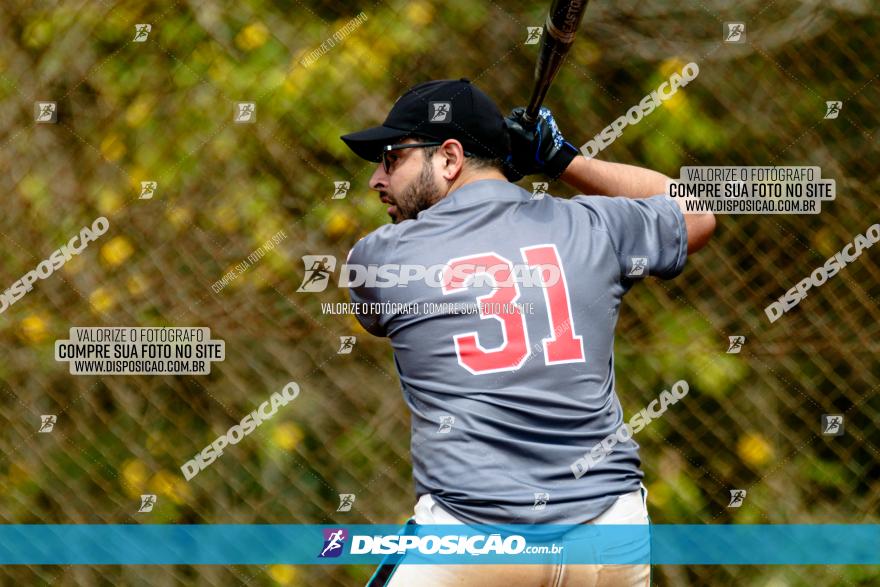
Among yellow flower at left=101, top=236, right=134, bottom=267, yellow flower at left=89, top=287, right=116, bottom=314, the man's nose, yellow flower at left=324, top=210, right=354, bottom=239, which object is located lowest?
yellow flower at left=89, top=287, right=116, bottom=314

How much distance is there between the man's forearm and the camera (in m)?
3.22

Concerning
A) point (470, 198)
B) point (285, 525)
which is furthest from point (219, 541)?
point (470, 198)

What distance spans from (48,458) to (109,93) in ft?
4.50

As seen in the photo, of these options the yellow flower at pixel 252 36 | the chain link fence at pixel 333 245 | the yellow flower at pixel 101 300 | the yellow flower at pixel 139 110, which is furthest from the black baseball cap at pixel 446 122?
the yellow flower at pixel 101 300

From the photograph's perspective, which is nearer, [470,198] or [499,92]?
[470,198]

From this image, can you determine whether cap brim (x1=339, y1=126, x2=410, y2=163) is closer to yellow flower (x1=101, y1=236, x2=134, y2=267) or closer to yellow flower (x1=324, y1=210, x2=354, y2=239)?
yellow flower (x1=324, y1=210, x2=354, y2=239)

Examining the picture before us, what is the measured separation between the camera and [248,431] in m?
4.15

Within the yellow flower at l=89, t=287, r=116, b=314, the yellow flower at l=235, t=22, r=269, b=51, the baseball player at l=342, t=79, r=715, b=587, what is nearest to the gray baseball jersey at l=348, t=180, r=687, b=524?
the baseball player at l=342, t=79, r=715, b=587

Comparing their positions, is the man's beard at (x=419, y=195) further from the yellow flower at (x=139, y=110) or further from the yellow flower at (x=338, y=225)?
the yellow flower at (x=139, y=110)

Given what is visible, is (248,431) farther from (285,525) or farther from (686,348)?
(686,348)

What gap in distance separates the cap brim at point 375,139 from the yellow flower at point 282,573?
1.80 m

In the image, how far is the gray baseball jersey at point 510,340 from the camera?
2.66 m

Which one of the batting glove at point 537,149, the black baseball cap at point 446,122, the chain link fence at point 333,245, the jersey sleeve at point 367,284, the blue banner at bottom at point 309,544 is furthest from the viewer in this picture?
the blue banner at bottom at point 309,544

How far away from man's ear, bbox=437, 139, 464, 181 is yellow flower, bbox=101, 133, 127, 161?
1684 mm
